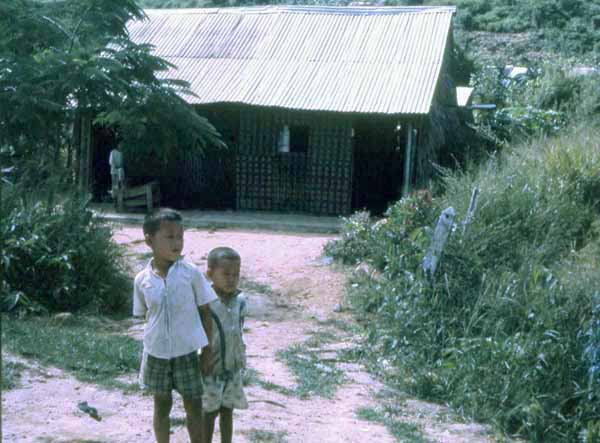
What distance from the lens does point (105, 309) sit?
28.4 ft

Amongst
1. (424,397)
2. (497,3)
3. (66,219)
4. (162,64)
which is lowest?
(424,397)

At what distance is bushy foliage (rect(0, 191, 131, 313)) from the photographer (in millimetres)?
8156

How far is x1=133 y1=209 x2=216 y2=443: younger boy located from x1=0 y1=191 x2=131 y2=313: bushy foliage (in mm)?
4322

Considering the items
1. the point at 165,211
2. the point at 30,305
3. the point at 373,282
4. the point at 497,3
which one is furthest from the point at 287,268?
the point at 497,3

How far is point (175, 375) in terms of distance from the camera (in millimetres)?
3904

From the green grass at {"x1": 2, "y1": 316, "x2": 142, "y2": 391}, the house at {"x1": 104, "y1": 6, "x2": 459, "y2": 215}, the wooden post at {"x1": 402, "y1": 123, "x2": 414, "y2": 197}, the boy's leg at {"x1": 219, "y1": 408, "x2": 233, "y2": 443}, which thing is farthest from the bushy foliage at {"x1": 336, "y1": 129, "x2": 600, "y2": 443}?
the house at {"x1": 104, "y1": 6, "x2": 459, "y2": 215}

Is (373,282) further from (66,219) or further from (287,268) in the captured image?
(66,219)

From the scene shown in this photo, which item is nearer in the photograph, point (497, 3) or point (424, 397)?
point (424, 397)

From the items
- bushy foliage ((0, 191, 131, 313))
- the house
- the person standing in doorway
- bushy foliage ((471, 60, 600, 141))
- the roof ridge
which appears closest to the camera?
bushy foliage ((0, 191, 131, 313))

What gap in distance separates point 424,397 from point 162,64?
5084 millimetres

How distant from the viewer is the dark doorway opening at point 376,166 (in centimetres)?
1697

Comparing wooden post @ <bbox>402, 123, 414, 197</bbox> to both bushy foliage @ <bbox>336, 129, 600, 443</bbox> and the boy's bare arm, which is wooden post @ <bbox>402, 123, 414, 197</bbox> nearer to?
bushy foliage @ <bbox>336, 129, 600, 443</bbox>

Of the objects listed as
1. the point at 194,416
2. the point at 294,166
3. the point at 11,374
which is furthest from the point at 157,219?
the point at 294,166

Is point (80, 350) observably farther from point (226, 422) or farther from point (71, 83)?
point (71, 83)
